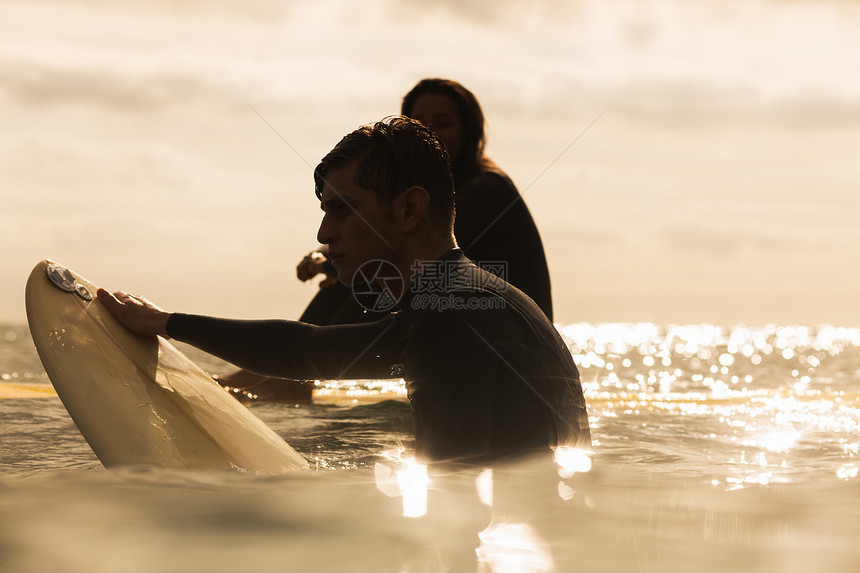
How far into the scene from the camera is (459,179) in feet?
11.9

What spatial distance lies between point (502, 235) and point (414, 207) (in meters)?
1.79

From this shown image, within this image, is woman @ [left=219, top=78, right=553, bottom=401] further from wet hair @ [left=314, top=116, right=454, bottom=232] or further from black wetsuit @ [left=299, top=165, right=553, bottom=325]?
wet hair @ [left=314, top=116, right=454, bottom=232]

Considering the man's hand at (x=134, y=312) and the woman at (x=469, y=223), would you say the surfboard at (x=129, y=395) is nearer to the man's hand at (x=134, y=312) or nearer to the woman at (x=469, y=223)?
the man's hand at (x=134, y=312)

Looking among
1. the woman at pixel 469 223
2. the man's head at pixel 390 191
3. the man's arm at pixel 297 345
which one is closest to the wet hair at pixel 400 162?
the man's head at pixel 390 191

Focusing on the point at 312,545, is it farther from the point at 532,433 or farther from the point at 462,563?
the point at 532,433

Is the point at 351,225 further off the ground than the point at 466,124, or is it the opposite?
the point at 466,124

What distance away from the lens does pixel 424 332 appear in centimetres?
143

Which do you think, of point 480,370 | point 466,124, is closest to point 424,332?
point 480,370

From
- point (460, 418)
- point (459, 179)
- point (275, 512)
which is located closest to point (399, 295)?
point (460, 418)

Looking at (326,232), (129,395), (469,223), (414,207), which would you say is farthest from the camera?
(469,223)

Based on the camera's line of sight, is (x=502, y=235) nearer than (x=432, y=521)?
No

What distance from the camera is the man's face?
1.64 metres

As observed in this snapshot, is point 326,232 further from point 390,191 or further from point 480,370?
point 480,370

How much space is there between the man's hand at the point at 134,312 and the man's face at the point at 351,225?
0.62m
